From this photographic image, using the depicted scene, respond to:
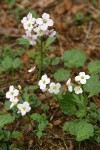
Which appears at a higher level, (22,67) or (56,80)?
(22,67)

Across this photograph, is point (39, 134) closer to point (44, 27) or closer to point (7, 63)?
point (44, 27)

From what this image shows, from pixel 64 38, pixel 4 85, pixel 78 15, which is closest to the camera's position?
pixel 4 85

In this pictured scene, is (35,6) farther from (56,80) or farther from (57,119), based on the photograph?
(57,119)

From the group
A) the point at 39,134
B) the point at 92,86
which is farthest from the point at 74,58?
the point at 39,134

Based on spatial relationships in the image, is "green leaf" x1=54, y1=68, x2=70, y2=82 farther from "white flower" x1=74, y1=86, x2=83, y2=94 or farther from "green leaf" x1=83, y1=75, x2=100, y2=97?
"white flower" x1=74, y1=86, x2=83, y2=94

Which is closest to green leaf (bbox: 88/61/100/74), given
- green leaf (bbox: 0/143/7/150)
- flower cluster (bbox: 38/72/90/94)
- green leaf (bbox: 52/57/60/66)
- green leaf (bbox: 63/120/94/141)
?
green leaf (bbox: 52/57/60/66)

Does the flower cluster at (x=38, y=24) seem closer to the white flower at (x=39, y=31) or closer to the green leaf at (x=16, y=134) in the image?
the white flower at (x=39, y=31)

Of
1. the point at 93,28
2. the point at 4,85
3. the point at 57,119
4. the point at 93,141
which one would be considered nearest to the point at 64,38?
the point at 93,28
